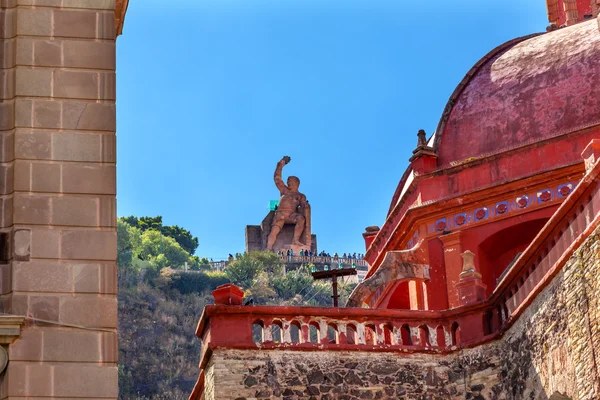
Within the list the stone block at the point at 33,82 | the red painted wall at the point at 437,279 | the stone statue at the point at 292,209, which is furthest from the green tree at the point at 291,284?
the stone block at the point at 33,82

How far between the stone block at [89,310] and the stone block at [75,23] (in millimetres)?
2524

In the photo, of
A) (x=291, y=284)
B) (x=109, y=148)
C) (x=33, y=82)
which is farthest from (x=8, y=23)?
(x=291, y=284)

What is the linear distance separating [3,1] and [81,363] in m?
3.60

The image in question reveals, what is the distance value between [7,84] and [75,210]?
4.61 ft

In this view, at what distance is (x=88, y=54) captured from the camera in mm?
15297

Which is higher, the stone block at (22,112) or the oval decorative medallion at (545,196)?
the oval decorative medallion at (545,196)

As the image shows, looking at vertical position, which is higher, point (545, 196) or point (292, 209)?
point (292, 209)

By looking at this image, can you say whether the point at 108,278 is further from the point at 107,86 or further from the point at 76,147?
the point at 107,86

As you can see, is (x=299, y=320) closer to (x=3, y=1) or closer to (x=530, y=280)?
(x=530, y=280)

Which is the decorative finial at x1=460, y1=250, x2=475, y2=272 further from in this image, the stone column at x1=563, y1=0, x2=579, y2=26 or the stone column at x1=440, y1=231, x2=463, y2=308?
the stone column at x1=563, y1=0, x2=579, y2=26

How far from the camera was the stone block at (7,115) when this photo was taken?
590 inches

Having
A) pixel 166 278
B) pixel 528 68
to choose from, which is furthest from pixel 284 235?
pixel 528 68

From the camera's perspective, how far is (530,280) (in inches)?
866

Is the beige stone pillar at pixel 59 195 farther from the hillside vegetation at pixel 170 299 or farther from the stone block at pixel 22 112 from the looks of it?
the hillside vegetation at pixel 170 299
